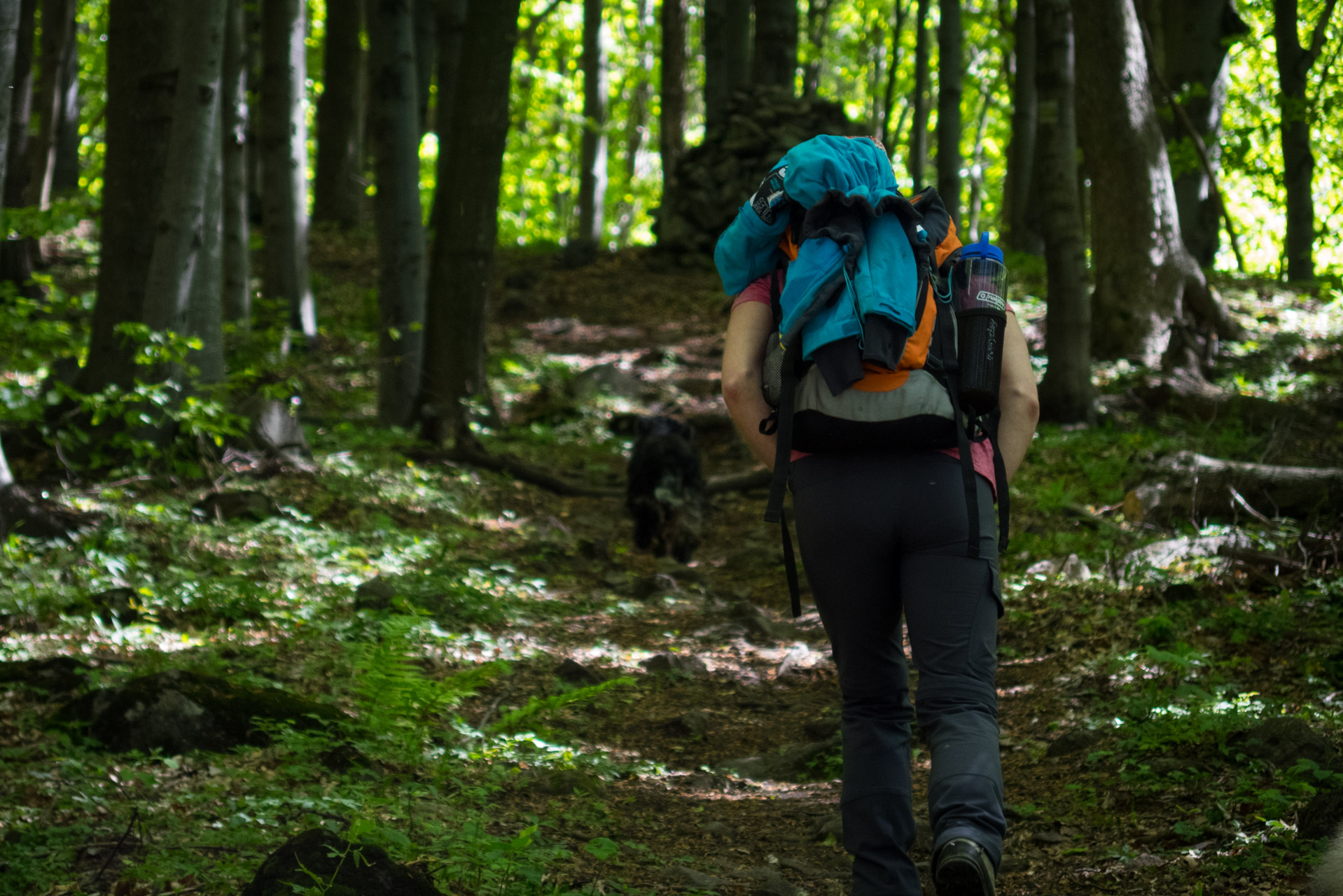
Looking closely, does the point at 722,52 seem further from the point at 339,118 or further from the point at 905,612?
the point at 905,612

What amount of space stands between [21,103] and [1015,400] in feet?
41.9

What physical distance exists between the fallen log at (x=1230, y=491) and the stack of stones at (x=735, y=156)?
1130 centimetres

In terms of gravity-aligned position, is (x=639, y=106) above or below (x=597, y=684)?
above

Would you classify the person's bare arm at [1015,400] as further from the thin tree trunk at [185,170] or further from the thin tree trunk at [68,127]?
the thin tree trunk at [68,127]

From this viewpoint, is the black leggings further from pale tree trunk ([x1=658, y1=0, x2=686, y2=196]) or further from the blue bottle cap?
pale tree trunk ([x1=658, y1=0, x2=686, y2=196])

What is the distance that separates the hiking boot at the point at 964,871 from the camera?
2096mm

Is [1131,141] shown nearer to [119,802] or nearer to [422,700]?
[422,700]

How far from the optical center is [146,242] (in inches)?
278

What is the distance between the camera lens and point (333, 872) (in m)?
2.31

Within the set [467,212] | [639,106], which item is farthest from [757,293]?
[639,106]

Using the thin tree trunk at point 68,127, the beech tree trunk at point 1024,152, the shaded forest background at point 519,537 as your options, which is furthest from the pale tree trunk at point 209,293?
the beech tree trunk at point 1024,152

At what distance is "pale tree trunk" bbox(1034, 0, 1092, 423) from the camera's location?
862 centimetres

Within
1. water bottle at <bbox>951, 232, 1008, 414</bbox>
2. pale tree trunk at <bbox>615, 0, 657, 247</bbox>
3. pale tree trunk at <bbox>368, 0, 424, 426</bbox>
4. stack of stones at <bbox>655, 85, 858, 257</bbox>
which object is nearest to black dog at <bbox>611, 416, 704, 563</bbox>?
pale tree trunk at <bbox>368, 0, 424, 426</bbox>

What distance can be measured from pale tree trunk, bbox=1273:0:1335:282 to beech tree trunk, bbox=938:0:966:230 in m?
4.68
